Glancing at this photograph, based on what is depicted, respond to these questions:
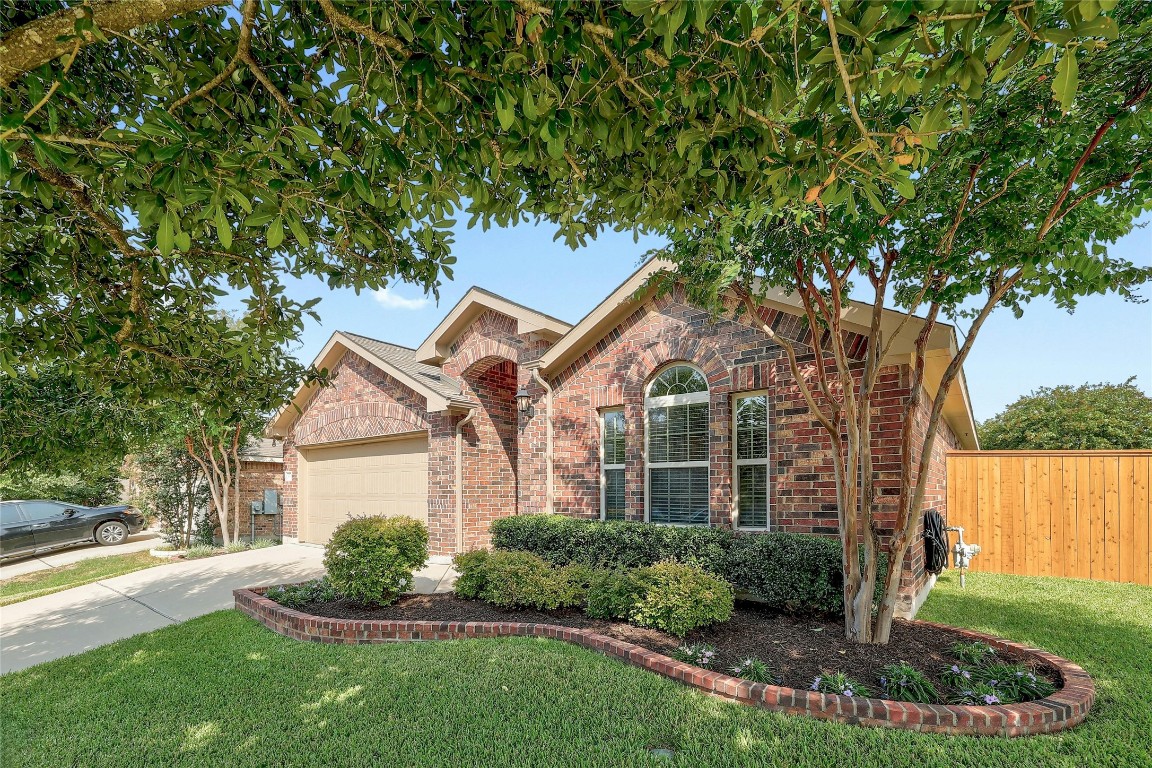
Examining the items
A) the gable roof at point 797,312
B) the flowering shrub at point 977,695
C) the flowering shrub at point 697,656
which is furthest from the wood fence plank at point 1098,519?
the flowering shrub at point 697,656

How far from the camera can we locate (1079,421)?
62.0ft

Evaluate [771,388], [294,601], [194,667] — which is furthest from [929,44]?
[294,601]

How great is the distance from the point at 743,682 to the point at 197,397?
456 cm

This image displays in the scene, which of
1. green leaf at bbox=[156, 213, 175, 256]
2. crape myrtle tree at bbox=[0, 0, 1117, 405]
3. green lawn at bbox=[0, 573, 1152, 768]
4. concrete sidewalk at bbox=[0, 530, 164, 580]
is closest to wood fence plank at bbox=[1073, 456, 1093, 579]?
green lawn at bbox=[0, 573, 1152, 768]

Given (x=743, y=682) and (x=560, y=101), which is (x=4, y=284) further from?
(x=743, y=682)

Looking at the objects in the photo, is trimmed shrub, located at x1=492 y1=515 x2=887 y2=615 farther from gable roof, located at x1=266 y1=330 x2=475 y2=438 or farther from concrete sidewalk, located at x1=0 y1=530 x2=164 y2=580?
concrete sidewalk, located at x1=0 y1=530 x2=164 y2=580

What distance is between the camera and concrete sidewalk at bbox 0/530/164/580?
11.1 metres

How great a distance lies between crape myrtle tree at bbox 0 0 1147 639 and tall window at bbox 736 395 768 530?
11.8 ft

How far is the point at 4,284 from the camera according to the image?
117 inches

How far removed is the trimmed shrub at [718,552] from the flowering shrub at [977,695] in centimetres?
142

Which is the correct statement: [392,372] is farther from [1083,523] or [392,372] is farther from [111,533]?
[1083,523]

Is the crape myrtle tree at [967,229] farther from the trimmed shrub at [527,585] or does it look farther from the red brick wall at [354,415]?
the red brick wall at [354,415]

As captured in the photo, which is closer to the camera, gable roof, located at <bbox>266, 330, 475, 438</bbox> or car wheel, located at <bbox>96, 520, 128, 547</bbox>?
gable roof, located at <bbox>266, 330, 475, 438</bbox>

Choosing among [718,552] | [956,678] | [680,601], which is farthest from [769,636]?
[956,678]
